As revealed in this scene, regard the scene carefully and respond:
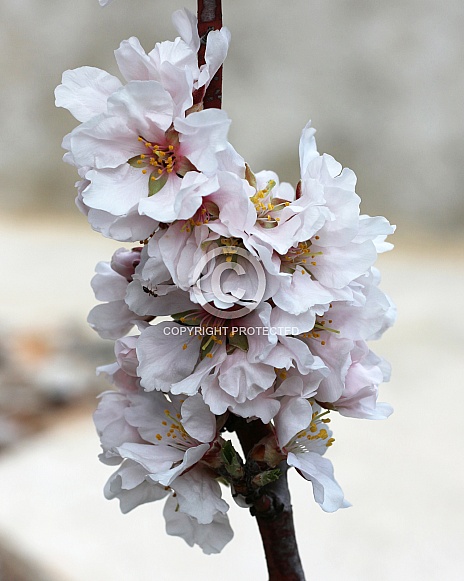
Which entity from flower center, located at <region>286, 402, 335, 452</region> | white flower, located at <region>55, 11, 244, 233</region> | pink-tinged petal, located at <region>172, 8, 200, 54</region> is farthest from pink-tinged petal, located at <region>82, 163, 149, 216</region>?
flower center, located at <region>286, 402, 335, 452</region>

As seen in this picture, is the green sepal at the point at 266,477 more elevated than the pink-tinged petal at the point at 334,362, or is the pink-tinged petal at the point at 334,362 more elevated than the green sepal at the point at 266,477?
the pink-tinged petal at the point at 334,362

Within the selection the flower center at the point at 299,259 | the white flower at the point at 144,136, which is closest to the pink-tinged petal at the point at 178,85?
the white flower at the point at 144,136

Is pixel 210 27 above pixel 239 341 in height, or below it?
above

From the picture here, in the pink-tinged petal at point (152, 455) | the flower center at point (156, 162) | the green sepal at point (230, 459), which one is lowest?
the green sepal at point (230, 459)

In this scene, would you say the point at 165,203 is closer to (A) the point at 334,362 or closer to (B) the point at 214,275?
(B) the point at 214,275

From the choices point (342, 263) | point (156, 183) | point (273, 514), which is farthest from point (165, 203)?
point (273, 514)

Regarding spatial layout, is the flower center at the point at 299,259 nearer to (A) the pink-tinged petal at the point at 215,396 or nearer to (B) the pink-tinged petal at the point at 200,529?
(A) the pink-tinged petal at the point at 215,396
